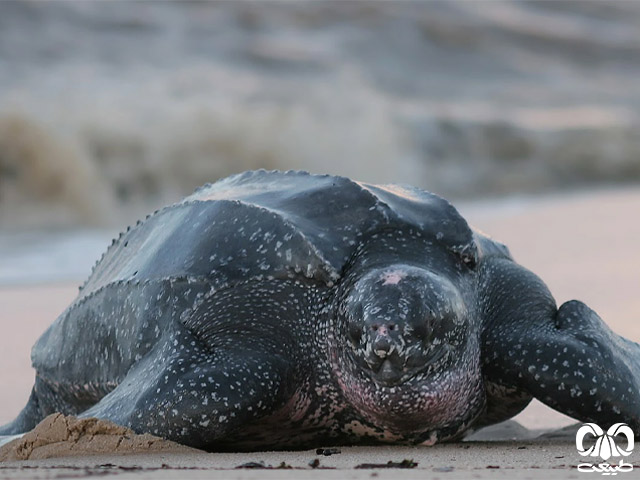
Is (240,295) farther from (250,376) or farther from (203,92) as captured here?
(203,92)

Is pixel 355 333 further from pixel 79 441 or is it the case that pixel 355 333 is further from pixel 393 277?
pixel 79 441

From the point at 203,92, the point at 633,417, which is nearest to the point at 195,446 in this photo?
the point at 633,417

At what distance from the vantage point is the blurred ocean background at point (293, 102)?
1502 centimetres

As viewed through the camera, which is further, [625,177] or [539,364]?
[625,177]

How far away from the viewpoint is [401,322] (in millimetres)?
Answer: 3086

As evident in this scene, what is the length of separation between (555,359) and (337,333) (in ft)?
2.39

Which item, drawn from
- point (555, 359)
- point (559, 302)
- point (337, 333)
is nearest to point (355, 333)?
point (337, 333)

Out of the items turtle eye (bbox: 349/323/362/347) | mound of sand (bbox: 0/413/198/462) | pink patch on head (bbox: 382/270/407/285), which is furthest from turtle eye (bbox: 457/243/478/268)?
mound of sand (bbox: 0/413/198/462)

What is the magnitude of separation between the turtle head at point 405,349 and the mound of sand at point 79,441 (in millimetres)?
551

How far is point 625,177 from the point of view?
58.2ft

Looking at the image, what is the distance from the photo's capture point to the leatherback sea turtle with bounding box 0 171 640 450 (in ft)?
10.6

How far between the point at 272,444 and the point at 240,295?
1.63ft

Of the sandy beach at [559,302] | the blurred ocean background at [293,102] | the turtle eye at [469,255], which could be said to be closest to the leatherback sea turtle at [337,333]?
the turtle eye at [469,255]

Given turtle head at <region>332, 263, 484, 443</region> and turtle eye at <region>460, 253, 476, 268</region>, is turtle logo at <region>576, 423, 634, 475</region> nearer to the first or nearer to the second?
turtle head at <region>332, 263, 484, 443</region>
